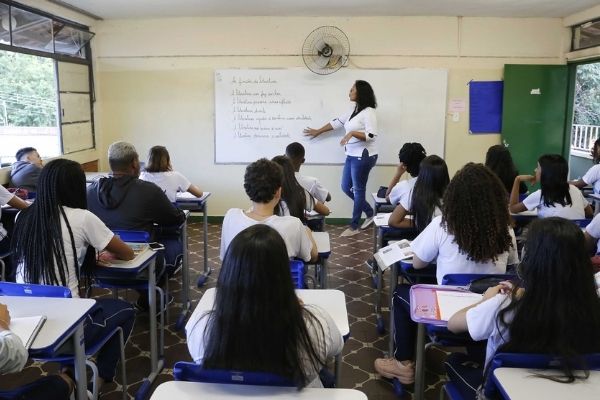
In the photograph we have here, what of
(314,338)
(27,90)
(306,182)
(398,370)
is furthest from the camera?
(27,90)

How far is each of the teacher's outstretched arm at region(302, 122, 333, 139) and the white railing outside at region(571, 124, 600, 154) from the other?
3.15m

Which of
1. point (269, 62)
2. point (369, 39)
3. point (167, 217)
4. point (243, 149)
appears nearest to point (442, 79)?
point (369, 39)

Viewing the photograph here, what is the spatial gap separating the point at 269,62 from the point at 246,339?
510cm

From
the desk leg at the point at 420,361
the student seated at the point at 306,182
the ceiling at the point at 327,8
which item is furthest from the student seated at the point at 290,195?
the ceiling at the point at 327,8

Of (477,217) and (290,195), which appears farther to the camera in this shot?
(290,195)

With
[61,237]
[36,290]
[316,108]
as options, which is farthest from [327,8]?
[36,290]

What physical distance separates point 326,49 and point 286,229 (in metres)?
4.06

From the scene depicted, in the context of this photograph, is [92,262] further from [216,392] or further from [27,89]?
[27,89]

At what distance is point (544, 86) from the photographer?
5.96m

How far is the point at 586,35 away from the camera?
567 cm

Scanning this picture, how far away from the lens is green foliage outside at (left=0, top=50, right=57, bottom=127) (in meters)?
4.68

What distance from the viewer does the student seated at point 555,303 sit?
4.63 ft

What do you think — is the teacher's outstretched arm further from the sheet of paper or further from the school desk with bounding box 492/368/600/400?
the school desk with bounding box 492/368/600/400

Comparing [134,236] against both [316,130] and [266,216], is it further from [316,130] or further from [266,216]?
[316,130]
